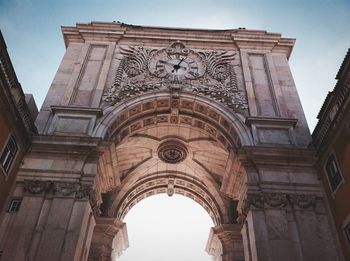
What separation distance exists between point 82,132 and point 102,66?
513 centimetres

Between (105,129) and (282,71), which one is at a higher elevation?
(282,71)

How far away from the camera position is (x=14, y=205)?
12391 millimetres

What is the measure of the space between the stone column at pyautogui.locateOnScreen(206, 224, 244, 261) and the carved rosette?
8.42 metres

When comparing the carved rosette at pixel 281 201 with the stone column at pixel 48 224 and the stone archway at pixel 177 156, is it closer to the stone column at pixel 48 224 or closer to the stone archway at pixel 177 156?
the stone archway at pixel 177 156

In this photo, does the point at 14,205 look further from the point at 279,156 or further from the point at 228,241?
the point at 228,241

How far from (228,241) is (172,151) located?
6.72m

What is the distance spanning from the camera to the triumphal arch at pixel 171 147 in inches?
474

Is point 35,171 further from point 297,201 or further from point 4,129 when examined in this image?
point 297,201

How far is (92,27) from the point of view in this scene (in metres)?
20.4

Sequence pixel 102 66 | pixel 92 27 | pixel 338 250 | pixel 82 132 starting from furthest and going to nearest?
1. pixel 92 27
2. pixel 102 66
3. pixel 82 132
4. pixel 338 250

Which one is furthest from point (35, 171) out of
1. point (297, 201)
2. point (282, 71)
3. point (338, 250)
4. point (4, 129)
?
point (282, 71)

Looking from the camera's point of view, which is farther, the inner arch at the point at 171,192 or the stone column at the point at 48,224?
the inner arch at the point at 171,192

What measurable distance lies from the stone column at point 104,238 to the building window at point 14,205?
8.35 metres

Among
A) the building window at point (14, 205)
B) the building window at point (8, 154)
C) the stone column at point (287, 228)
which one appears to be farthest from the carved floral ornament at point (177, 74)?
the building window at point (14, 205)
